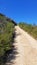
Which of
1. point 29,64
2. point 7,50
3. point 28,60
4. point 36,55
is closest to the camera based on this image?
point 29,64

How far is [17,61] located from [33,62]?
3.16 feet

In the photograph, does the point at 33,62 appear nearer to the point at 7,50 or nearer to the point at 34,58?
the point at 34,58

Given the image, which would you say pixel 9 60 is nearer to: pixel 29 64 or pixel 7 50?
pixel 29 64

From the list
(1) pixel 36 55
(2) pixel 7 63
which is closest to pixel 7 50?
(1) pixel 36 55

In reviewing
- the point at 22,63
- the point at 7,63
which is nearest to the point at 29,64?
the point at 22,63

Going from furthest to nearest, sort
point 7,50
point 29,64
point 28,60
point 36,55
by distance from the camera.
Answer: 1. point 7,50
2. point 36,55
3. point 28,60
4. point 29,64

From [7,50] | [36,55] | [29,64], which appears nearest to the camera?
[29,64]

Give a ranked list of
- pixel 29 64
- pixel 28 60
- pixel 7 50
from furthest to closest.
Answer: pixel 7 50 → pixel 28 60 → pixel 29 64

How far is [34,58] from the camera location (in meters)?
12.4

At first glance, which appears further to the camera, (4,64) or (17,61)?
(17,61)

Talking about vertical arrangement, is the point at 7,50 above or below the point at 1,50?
above

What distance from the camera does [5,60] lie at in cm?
1204

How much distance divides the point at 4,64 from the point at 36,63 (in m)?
1.67

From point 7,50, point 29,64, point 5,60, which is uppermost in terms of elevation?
point 7,50
